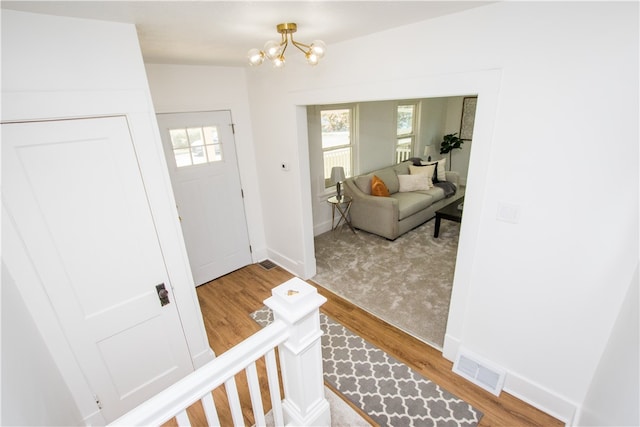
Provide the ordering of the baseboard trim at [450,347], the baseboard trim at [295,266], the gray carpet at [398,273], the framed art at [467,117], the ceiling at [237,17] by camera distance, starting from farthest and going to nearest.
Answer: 1. the framed art at [467,117]
2. the baseboard trim at [295,266]
3. the gray carpet at [398,273]
4. the baseboard trim at [450,347]
5. the ceiling at [237,17]

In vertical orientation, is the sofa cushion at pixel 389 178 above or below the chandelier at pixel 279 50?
below

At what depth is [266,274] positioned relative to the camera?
3754 millimetres

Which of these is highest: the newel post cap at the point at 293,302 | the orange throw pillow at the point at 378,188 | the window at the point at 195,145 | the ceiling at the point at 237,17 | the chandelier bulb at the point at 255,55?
the ceiling at the point at 237,17

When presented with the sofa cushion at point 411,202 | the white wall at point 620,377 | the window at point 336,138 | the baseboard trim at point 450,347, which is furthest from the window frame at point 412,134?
the white wall at point 620,377

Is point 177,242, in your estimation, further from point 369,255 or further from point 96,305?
point 369,255

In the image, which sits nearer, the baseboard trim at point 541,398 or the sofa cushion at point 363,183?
the baseboard trim at point 541,398

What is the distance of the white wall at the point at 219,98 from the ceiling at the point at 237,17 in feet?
1.96

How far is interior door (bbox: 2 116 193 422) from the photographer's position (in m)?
1.53

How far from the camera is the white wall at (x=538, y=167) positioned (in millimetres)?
1424

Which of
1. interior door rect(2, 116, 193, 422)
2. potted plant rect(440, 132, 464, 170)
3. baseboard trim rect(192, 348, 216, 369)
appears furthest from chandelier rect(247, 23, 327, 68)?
potted plant rect(440, 132, 464, 170)

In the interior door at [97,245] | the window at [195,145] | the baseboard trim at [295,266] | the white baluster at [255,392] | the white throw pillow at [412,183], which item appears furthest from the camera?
the white throw pillow at [412,183]

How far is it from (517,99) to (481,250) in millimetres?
962

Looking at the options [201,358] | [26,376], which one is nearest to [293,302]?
[26,376]

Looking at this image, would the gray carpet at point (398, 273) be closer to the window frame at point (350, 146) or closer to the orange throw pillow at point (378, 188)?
the orange throw pillow at point (378, 188)
